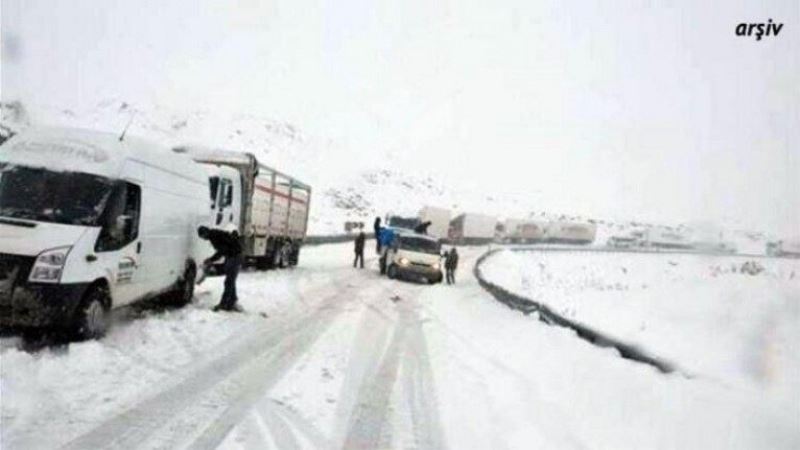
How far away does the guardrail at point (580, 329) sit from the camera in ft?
30.6

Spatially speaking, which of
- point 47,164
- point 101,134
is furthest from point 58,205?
point 101,134

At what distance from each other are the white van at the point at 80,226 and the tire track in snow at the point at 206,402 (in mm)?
1899

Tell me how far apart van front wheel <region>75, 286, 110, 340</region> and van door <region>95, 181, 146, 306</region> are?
0.78 ft

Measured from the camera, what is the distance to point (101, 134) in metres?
11.1

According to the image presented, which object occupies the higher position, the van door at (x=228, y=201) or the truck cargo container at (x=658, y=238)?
the truck cargo container at (x=658, y=238)

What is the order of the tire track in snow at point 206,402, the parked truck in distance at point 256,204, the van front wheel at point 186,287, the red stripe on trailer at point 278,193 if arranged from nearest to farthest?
the tire track in snow at point 206,402, the van front wheel at point 186,287, the parked truck in distance at point 256,204, the red stripe on trailer at point 278,193

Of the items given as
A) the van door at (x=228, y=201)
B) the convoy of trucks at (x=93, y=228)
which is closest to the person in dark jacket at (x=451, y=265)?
the van door at (x=228, y=201)

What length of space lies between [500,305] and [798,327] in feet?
37.9

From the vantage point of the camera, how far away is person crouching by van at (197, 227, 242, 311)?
45.8 ft

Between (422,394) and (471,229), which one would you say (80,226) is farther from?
(471,229)

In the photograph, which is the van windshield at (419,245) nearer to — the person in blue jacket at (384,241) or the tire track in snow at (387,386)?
the person in blue jacket at (384,241)

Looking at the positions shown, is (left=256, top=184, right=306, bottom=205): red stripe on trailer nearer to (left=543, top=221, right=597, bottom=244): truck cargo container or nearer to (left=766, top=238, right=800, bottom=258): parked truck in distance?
(left=766, top=238, right=800, bottom=258): parked truck in distance

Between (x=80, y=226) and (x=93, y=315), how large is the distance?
3.83 feet

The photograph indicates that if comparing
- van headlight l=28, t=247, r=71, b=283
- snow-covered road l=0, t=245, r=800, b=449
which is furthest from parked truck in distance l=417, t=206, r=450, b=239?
van headlight l=28, t=247, r=71, b=283
